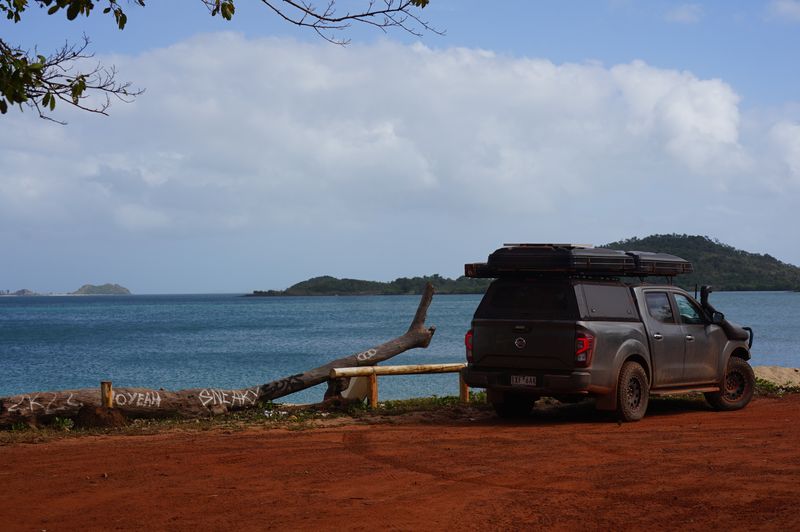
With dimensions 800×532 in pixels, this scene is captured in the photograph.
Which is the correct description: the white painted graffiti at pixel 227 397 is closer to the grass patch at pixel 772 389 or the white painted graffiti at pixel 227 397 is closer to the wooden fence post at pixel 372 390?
the wooden fence post at pixel 372 390

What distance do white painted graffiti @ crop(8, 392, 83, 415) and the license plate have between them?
Answer: 5.95 m

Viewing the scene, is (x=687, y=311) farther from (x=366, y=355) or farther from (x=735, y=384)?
(x=366, y=355)

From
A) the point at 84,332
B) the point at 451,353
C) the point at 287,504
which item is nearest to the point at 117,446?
the point at 287,504

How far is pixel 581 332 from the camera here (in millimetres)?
12422

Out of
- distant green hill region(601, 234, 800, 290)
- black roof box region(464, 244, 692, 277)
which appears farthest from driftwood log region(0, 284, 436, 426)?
distant green hill region(601, 234, 800, 290)

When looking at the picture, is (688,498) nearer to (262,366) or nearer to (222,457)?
(222,457)

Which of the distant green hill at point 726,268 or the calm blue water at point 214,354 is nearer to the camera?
the calm blue water at point 214,354

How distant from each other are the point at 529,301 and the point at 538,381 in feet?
3.63

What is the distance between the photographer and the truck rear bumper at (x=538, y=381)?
12383 millimetres

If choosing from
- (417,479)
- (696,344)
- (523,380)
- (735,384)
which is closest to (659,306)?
(696,344)

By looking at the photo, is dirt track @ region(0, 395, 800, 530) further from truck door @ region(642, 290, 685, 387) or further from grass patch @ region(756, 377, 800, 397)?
grass patch @ region(756, 377, 800, 397)

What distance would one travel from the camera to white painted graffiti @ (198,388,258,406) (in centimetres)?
1409

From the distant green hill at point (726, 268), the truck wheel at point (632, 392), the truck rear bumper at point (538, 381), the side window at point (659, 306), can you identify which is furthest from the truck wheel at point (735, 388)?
the distant green hill at point (726, 268)

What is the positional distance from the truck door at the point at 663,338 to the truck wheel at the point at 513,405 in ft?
5.97
